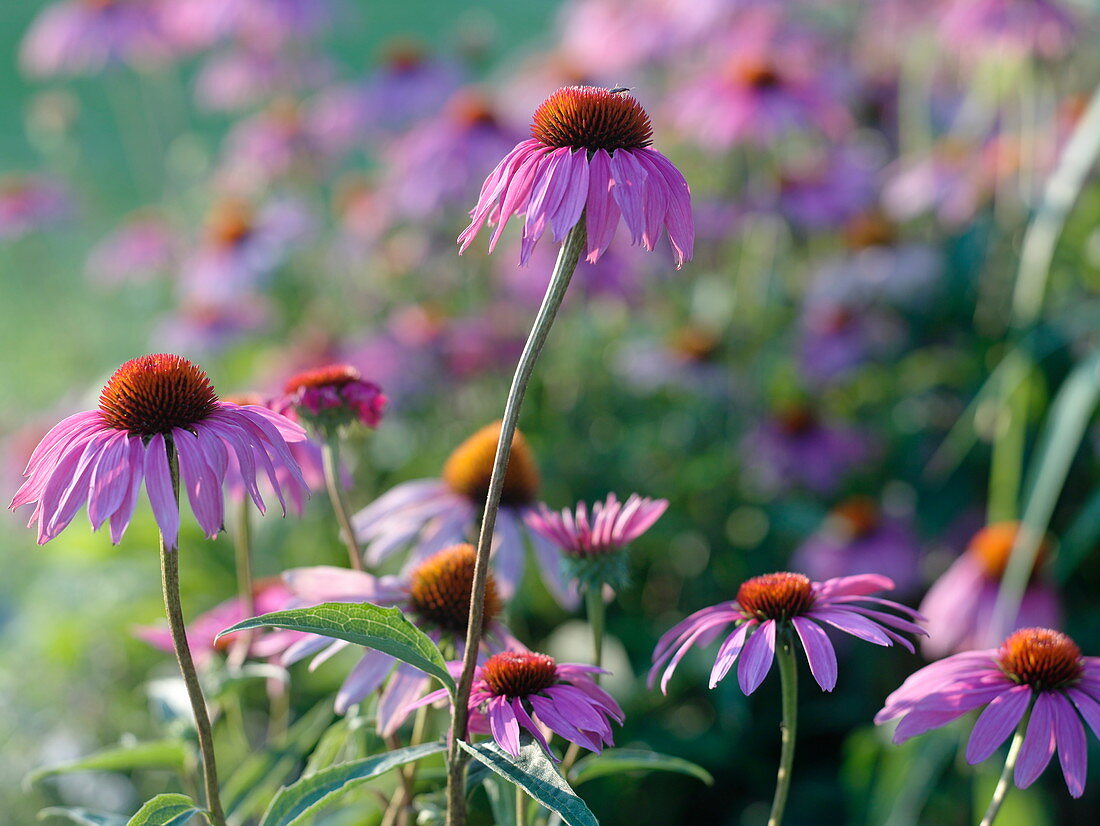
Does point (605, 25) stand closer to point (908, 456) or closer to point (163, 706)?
point (908, 456)

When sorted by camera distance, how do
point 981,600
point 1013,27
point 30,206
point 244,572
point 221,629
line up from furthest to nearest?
point 30,206, point 1013,27, point 981,600, point 221,629, point 244,572

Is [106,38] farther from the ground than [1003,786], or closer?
farther from the ground

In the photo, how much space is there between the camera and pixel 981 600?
165cm

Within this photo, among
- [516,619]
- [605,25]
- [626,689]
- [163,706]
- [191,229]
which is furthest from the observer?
[191,229]

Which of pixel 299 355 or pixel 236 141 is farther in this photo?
pixel 236 141

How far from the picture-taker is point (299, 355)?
2.25m

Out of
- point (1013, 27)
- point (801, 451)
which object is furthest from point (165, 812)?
point (1013, 27)

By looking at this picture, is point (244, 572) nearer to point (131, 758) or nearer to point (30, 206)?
point (131, 758)

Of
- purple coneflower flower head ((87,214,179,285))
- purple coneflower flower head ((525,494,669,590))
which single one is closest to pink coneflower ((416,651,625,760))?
purple coneflower flower head ((525,494,669,590))

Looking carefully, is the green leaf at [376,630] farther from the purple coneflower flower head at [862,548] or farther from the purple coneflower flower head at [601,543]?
the purple coneflower flower head at [862,548]

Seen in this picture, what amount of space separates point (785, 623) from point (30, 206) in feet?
8.94

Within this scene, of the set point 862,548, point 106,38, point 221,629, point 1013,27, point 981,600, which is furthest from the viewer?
point 106,38

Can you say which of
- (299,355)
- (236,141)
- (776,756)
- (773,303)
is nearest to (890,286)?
(773,303)

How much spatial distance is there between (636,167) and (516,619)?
4.23 feet
